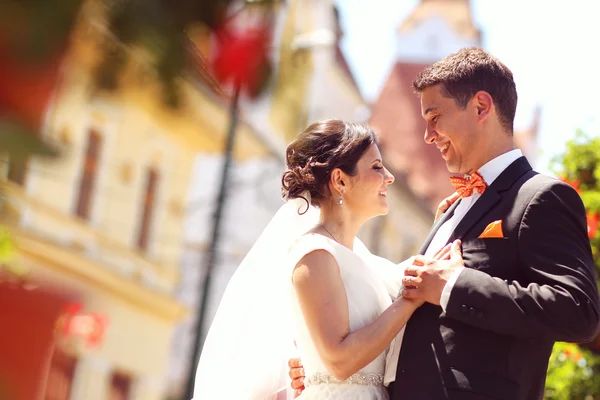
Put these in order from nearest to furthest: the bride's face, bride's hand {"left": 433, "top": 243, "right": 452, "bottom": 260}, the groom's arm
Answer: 1. the groom's arm
2. bride's hand {"left": 433, "top": 243, "right": 452, "bottom": 260}
3. the bride's face

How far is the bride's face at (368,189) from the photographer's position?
139 inches

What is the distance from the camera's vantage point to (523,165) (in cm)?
306

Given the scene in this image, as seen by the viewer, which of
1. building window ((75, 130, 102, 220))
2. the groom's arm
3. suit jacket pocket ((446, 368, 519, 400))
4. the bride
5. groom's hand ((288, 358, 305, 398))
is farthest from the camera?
groom's hand ((288, 358, 305, 398))

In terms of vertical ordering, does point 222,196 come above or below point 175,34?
above

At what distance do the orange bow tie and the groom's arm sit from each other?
10.1 inches

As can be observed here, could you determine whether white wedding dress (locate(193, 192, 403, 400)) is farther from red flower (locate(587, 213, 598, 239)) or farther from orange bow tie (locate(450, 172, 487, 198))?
red flower (locate(587, 213, 598, 239))

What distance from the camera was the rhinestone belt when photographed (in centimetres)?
326

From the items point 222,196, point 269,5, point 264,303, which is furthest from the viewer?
point 222,196

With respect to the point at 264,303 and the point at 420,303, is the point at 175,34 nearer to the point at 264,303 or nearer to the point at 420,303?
the point at 420,303

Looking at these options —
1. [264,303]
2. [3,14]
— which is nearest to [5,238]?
[3,14]

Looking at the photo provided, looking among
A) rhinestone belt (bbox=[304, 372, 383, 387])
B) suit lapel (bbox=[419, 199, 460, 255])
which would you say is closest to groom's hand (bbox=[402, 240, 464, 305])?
suit lapel (bbox=[419, 199, 460, 255])

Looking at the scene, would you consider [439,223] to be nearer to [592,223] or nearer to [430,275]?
[430,275]

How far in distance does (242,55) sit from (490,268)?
2198 mm

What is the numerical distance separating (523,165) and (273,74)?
2.41m
